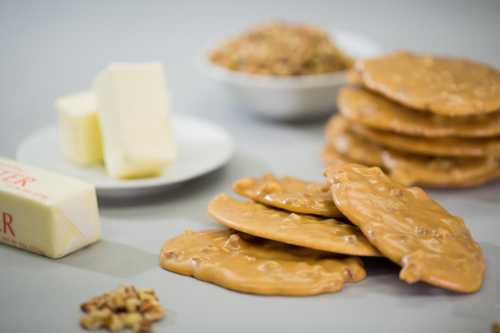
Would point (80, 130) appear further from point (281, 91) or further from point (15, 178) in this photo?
point (281, 91)

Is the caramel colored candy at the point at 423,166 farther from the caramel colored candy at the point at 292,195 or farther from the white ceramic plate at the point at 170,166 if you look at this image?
the white ceramic plate at the point at 170,166

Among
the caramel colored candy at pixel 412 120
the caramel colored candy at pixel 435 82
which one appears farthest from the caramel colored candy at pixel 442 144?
the caramel colored candy at pixel 435 82

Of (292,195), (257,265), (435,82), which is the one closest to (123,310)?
(257,265)

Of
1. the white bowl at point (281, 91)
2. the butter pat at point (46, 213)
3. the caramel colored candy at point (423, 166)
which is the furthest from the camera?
the white bowl at point (281, 91)

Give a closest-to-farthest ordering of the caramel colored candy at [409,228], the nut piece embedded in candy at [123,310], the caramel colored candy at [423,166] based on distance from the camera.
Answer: the nut piece embedded in candy at [123,310]
the caramel colored candy at [409,228]
the caramel colored candy at [423,166]

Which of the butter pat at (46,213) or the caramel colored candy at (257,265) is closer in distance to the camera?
the caramel colored candy at (257,265)

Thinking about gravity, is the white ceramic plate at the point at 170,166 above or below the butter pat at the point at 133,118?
below

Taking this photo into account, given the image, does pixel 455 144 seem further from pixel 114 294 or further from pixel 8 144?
pixel 8 144

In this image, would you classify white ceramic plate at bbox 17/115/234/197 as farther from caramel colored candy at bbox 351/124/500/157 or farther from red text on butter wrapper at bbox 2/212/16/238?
caramel colored candy at bbox 351/124/500/157
